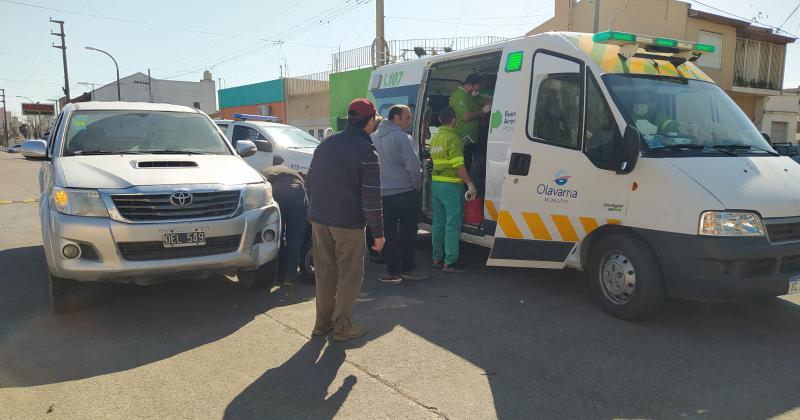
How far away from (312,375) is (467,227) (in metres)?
3.13

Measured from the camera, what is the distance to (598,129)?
15.7ft

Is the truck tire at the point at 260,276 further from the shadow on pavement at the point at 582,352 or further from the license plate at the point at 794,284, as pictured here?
the license plate at the point at 794,284

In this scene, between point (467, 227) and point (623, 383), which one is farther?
point (467, 227)

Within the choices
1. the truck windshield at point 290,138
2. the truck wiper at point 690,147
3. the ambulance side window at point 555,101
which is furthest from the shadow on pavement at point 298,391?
the truck windshield at point 290,138

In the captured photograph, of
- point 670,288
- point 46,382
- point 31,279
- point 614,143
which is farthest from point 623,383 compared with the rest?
point 31,279

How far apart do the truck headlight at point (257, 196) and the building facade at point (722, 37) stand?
64.3 ft

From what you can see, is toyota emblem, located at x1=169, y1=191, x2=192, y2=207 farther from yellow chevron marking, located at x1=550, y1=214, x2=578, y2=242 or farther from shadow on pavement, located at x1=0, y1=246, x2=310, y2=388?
yellow chevron marking, located at x1=550, y1=214, x2=578, y2=242

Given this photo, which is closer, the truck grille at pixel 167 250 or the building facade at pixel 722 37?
the truck grille at pixel 167 250

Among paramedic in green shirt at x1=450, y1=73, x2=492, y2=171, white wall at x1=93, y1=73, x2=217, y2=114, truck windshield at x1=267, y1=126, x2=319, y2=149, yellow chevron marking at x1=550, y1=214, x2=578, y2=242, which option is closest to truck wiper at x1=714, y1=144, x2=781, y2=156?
yellow chevron marking at x1=550, y1=214, x2=578, y2=242

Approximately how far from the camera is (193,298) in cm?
533

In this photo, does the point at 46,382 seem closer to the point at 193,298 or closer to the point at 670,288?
the point at 193,298

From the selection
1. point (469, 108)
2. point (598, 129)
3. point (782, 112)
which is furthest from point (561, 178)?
point (782, 112)

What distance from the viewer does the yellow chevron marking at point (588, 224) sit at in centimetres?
483

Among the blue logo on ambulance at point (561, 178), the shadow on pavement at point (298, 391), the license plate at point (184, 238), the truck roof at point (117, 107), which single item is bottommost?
the shadow on pavement at point (298, 391)
